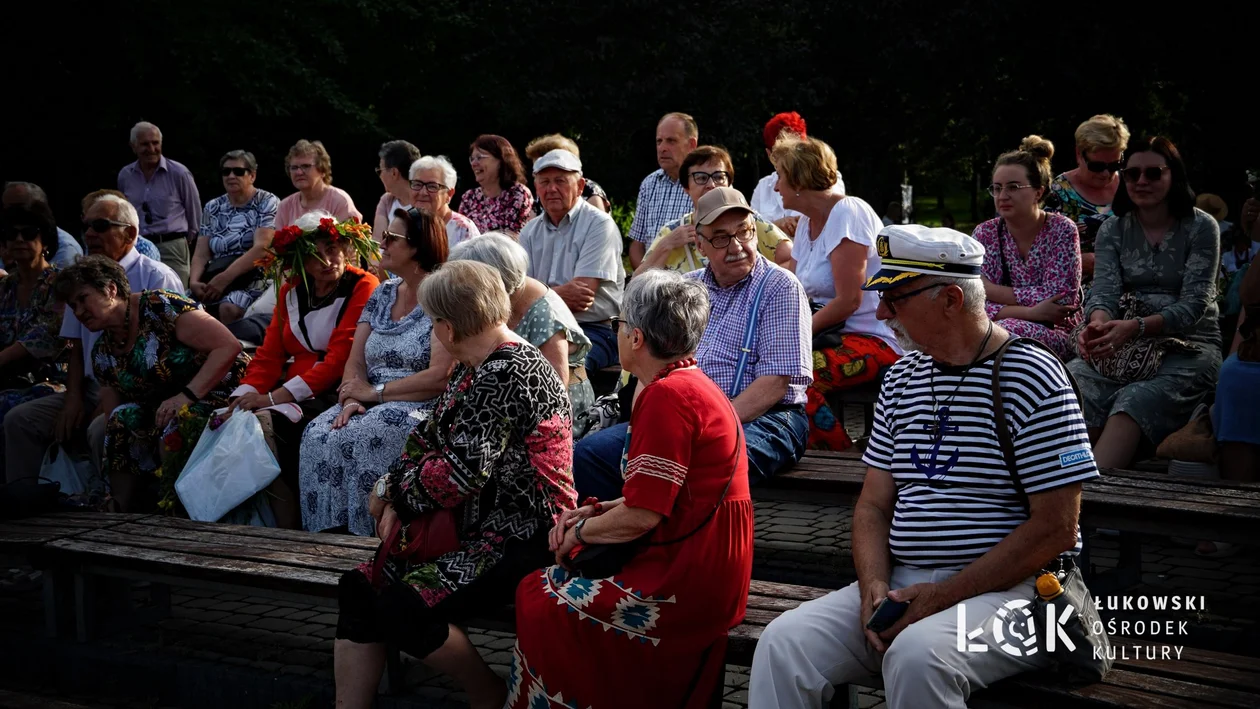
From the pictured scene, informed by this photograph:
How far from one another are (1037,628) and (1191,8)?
1505cm

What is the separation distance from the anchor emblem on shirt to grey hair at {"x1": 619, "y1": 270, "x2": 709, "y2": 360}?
694 mm

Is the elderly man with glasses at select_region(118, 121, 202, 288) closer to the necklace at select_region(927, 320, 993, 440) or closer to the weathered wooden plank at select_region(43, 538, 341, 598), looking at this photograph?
the weathered wooden plank at select_region(43, 538, 341, 598)

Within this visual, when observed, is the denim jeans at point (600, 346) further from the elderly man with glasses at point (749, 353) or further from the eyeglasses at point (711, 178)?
the elderly man with glasses at point (749, 353)

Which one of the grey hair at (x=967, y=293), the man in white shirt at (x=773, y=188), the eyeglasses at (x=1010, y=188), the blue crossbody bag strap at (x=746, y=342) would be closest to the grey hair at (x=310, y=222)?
the blue crossbody bag strap at (x=746, y=342)

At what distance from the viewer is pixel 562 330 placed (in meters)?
5.18

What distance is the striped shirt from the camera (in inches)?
119

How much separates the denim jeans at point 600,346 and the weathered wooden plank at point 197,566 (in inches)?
101

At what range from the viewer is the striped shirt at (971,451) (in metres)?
3.02

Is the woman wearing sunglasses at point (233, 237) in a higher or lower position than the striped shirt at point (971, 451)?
higher

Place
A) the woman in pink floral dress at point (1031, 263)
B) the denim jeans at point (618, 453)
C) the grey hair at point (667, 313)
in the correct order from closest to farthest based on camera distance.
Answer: the grey hair at point (667, 313) → the denim jeans at point (618, 453) → the woman in pink floral dress at point (1031, 263)

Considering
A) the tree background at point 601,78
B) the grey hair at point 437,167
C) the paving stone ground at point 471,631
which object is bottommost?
the paving stone ground at point 471,631

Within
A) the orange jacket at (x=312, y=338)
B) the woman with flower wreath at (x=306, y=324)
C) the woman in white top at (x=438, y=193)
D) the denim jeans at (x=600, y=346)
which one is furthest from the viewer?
the woman in white top at (x=438, y=193)

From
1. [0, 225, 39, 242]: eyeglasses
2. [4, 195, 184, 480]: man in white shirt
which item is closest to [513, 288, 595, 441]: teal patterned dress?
[4, 195, 184, 480]: man in white shirt

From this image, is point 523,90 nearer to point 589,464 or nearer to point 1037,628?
point 589,464
